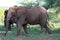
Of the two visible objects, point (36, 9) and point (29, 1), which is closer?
point (36, 9)

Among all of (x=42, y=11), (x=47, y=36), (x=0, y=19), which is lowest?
(x=0, y=19)

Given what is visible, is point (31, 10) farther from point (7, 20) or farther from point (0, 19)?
point (0, 19)

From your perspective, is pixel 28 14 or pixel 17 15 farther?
pixel 28 14

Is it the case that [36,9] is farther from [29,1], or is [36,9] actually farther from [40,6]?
[29,1]

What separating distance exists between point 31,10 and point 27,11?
0.19 metres

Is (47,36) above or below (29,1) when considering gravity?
below

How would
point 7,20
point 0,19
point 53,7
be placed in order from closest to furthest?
1. point 7,20
2. point 53,7
3. point 0,19

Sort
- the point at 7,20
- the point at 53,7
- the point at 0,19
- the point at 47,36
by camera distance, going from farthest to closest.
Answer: the point at 0,19, the point at 53,7, the point at 7,20, the point at 47,36

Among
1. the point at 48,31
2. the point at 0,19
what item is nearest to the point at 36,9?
the point at 48,31

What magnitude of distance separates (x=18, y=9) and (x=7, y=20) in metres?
0.68

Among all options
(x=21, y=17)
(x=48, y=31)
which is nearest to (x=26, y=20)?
(x=21, y=17)

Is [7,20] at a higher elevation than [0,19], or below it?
higher

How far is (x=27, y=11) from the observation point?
1305cm

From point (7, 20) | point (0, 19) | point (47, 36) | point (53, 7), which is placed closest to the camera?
point (47, 36)
